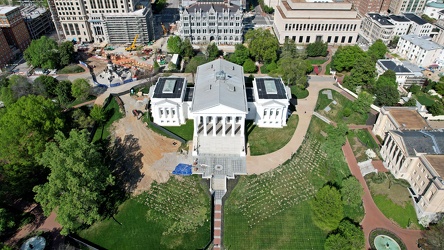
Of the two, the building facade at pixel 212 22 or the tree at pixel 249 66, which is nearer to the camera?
the tree at pixel 249 66

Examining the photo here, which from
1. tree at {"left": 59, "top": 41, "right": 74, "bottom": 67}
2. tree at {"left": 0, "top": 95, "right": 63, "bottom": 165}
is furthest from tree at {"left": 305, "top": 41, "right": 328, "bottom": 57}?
tree at {"left": 59, "top": 41, "right": 74, "bottom": 67}

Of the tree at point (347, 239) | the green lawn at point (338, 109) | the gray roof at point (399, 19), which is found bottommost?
the tree at point (347, 239)

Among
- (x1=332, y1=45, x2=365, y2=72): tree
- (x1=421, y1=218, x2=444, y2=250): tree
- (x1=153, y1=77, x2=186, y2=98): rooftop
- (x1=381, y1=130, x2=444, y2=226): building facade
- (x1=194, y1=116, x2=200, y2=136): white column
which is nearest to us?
(x1=421, y1=218, x2=444, y2=250): tree

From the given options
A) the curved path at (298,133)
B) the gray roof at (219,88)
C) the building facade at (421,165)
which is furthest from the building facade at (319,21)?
the building facade at (421,165)

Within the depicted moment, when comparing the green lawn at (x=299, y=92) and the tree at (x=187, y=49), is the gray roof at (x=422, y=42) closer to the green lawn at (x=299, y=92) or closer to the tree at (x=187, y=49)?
the green lawn at (x=299, y=92)

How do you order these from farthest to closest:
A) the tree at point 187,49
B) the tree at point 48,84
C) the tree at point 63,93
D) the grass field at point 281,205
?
the tree at point 187,49 < the tree at point 48,84 < the tree at point 63,93 < the grass field at point 281,205

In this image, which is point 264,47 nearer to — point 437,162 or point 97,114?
point 97,114

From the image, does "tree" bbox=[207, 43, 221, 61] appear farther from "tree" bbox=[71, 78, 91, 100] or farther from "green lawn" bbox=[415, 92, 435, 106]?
"green lawn" bbox=[415, 92, 435, 106]
